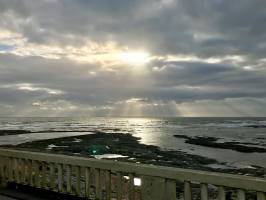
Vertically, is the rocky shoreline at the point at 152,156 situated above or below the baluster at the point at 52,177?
below

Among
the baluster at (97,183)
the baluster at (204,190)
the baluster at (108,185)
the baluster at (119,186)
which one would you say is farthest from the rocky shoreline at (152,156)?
the baluster at (204,190)

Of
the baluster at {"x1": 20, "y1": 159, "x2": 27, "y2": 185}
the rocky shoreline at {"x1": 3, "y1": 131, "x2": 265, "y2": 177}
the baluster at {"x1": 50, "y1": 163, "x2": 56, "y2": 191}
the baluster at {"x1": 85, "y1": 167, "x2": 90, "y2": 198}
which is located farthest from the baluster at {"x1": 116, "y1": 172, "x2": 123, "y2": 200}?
the baluster at {"x1": 20, "y1": 159, "x2": 27, "y2": 185}

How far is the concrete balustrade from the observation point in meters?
5.43

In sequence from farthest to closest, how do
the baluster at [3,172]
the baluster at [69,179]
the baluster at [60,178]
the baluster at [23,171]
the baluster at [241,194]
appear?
the baluster at [3,172]
the baluster at [23,171]
the baluster at [60,178]
the baluster at [69,179]
the baluster at [241,194]

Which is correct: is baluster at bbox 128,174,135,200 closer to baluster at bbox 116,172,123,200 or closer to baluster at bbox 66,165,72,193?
baluster at bbox 116,172,123,200

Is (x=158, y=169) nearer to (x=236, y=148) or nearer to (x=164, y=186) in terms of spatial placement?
(x=164, y=186)

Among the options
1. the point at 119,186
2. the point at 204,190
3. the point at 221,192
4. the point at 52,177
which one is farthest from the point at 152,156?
the point at 221,192

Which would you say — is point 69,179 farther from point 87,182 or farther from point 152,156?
point 152,156

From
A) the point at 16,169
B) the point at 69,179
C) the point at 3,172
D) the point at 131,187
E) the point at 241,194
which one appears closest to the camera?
the point at 241,194

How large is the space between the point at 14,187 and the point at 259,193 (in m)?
5.93

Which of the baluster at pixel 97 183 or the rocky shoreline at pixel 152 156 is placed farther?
the rocky shoreline at pixel 152 156

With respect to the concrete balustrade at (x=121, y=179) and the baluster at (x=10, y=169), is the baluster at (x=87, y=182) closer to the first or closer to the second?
the concrete balustrade at (x=121, y=179)

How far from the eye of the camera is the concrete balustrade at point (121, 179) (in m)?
5.43

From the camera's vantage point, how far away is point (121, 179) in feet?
22.3
